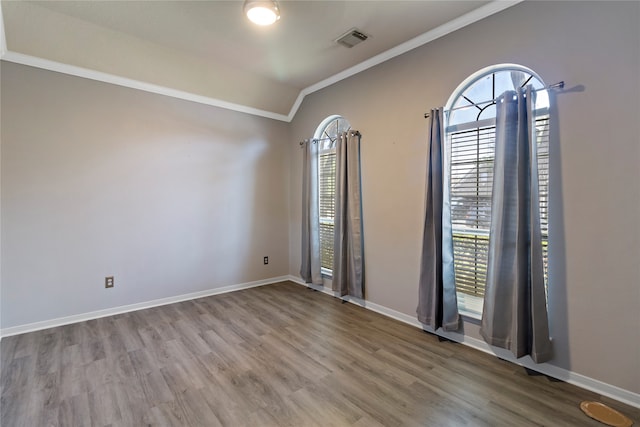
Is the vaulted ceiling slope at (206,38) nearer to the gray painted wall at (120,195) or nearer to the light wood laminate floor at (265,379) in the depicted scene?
the gray painted wall at (120,195)

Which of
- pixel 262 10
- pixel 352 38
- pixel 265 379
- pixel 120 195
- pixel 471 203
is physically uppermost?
pixel 352 38

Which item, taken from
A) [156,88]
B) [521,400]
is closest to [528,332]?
[521,400]

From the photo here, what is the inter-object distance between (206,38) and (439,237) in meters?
2.88

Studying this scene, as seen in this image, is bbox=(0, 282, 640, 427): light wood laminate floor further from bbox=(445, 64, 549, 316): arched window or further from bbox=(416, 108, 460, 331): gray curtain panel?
bbox=(445, 64, 549, 316): arched window

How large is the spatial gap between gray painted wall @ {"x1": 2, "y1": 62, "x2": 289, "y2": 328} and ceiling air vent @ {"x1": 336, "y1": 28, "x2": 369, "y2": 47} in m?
1.88

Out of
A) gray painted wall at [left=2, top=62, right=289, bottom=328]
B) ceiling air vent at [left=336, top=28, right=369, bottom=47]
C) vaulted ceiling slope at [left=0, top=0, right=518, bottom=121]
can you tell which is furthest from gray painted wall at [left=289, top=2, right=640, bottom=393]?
gray painted wall at [left=2, top=62, right=289, bottom=328]

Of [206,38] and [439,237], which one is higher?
[206,38]

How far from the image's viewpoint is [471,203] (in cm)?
261

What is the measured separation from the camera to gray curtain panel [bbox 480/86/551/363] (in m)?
2.08

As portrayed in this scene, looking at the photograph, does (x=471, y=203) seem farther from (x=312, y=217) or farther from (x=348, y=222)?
(x=312, y=217)

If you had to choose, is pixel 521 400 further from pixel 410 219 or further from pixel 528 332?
pixel 410 219

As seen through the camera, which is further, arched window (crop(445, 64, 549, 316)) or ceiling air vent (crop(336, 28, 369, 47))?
ceiling air vent (crop(336, 28, 369, 47))

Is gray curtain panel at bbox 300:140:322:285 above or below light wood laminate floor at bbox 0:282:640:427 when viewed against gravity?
above

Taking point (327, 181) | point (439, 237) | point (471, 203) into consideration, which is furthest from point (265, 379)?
point (327, 181)
